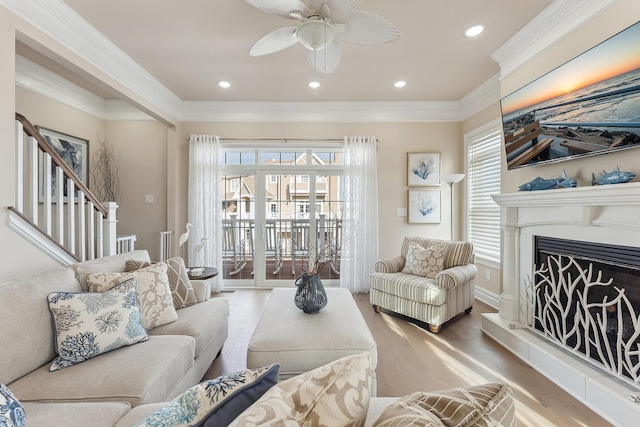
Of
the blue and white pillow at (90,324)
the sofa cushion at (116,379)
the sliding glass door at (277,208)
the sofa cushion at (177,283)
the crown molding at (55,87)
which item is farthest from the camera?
the sliding glass door at (277,208)

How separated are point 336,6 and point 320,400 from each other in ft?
6.40

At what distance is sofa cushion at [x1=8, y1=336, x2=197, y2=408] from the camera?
1310 mm

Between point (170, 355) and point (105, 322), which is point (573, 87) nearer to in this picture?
point (170, 355)

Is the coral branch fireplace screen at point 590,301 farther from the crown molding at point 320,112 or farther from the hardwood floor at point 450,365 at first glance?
the crown molding at point 320,112

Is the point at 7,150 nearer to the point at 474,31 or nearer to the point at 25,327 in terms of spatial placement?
the point at 25,327

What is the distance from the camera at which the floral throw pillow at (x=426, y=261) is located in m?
3.41

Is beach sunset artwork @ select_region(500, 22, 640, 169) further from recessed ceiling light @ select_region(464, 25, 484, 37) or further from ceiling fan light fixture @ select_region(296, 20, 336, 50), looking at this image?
ceiling fan light fixture @ select_region(296, 20, 336, 50)

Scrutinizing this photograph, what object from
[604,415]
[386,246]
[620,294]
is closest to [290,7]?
[620,294]

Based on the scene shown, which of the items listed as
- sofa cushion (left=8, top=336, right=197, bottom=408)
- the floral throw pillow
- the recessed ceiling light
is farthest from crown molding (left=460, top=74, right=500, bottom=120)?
sofa cushion (left=8, top=336, right=197, bottom=408)

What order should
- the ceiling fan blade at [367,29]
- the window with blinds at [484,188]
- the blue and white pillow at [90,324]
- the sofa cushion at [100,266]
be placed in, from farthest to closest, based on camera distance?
the window with blinds at [484,188] → the sofa cushion at [100,266] → the ceiling fan blade at [367,29] → the blue and white pillow at [90,324]

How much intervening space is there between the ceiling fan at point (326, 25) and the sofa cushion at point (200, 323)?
1.97 m

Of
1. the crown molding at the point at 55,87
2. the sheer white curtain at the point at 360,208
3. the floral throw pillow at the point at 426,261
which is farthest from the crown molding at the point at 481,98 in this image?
the crown molding at the point at 55,87

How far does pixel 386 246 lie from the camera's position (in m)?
4.52

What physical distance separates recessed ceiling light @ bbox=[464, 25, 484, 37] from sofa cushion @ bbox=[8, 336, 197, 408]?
328 cm
